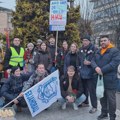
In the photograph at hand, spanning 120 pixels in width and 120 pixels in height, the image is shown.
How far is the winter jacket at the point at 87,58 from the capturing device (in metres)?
7.78

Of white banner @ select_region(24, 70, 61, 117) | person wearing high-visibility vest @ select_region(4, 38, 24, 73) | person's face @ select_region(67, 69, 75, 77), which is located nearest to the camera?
white banner @ select_region(24, 70, 61, 117)

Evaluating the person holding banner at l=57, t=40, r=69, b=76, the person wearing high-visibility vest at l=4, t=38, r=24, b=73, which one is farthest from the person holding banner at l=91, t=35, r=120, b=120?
the person wearing high-visibility vest at l=4, t=38, r=24, b=73

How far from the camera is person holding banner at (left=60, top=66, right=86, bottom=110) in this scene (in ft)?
26.3

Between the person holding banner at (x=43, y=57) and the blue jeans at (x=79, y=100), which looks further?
the person holding banner at (x=43, y=57)

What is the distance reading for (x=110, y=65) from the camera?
6.61 metres

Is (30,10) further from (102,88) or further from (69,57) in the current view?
(102,88)

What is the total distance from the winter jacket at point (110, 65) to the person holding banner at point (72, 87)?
4.24 feet

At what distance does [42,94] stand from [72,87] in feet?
3.39

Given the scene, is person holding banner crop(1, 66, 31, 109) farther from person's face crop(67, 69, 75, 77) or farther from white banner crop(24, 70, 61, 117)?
person's face crop(67, 69, 75, 77)

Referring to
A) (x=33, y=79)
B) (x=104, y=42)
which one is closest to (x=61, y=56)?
(x=33, y=79)

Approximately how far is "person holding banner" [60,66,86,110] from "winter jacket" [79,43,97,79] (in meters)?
0.22

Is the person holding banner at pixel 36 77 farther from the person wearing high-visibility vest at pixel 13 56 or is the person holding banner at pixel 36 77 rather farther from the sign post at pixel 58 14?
the sign post at pixel 58 14

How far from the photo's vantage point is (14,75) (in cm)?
768

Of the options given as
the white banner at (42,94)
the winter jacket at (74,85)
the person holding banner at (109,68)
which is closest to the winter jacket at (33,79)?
the white banner at (42,94)
